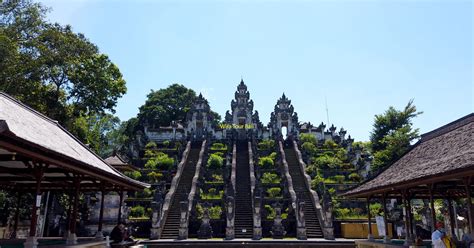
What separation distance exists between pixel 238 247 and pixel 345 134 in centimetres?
3246

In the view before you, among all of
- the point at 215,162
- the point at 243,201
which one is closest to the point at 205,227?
the point at 243,201

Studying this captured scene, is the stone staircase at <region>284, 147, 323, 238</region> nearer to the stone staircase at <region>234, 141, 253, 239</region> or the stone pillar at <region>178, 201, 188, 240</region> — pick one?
the stone staircase at <region>234, 141, 253, 239</region>

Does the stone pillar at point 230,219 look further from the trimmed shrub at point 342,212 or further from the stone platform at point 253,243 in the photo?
the trimmed shrub at point 342,212

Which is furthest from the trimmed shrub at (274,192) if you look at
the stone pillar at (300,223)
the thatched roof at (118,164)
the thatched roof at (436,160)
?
the thatched roof at (436,160)

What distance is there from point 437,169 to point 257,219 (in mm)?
13511

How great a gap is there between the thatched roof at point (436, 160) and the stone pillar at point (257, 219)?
6462mm

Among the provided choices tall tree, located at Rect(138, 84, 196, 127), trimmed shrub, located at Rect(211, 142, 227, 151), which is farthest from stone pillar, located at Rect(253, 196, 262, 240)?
tall tree, located at Rect(138, 84, 196, 127)

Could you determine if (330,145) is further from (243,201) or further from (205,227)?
(205,227)

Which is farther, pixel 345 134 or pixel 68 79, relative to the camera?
pixel 345 134

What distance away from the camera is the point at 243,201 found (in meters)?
24.6

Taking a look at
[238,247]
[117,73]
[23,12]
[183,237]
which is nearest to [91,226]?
[183,237]

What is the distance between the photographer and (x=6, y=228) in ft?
65.5

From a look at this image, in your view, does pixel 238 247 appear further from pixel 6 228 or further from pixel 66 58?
pixel 66 58

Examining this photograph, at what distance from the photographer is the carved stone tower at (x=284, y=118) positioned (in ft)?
143
